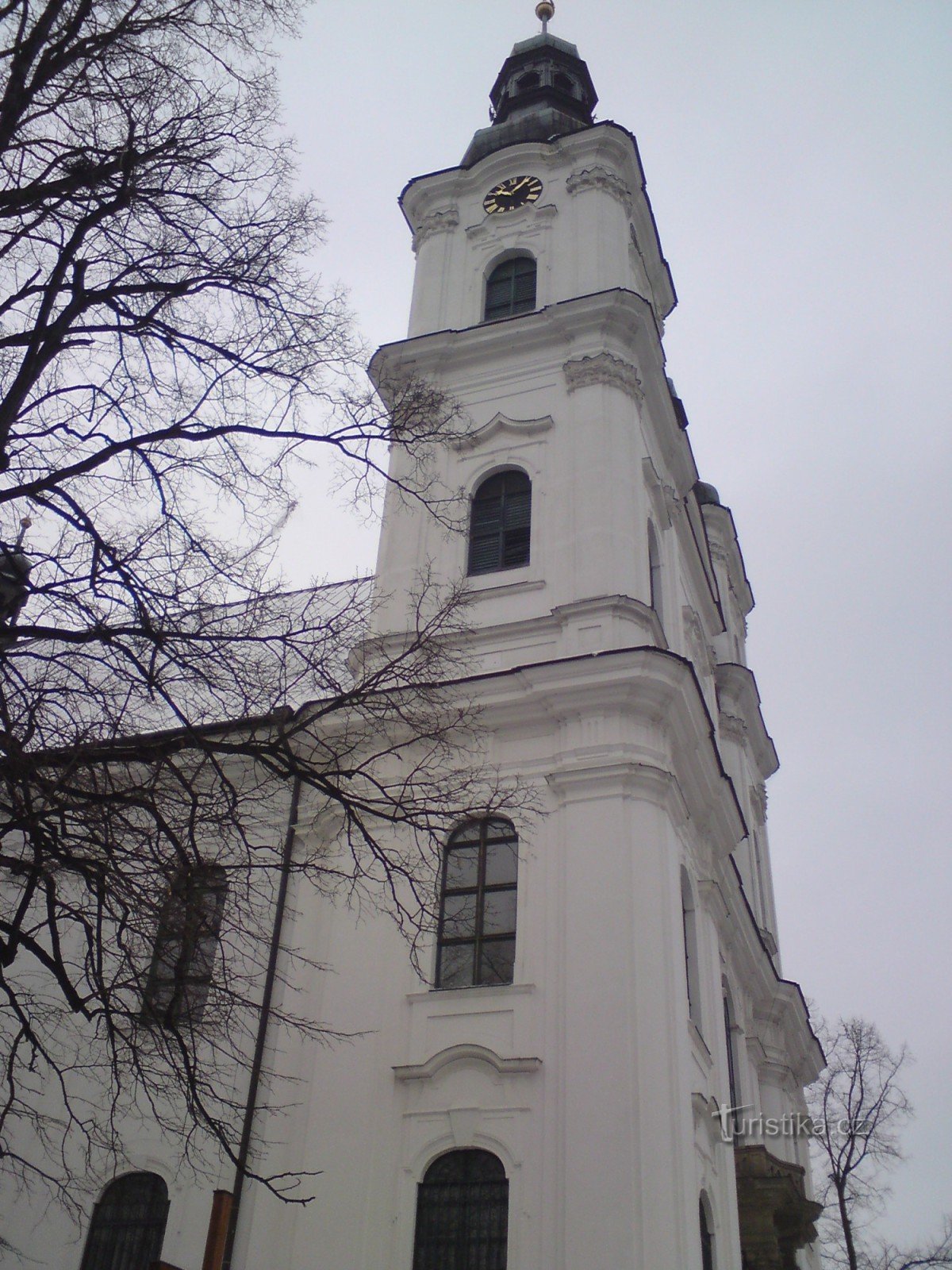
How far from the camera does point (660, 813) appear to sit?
49.0 feet

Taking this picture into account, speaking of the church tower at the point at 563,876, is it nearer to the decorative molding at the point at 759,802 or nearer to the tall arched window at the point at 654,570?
the tall arched window at the point at 654,570

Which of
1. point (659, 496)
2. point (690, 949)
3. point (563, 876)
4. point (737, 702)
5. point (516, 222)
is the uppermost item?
point (516, 222)

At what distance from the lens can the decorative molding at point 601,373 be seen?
19.7 m

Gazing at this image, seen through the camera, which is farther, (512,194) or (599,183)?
(512,194)

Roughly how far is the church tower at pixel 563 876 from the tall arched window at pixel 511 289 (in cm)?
5

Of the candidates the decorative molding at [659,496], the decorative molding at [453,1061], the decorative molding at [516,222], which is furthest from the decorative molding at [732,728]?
the decorative molding at [453,1061]

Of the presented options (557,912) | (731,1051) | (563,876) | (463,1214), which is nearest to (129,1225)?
(463,1214)

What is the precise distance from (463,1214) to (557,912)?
3.23 metres

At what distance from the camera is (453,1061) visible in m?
13.7

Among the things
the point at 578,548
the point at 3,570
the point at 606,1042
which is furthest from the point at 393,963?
the point at 3,570

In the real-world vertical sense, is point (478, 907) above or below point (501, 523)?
below

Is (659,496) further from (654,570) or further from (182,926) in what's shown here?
(182,926)

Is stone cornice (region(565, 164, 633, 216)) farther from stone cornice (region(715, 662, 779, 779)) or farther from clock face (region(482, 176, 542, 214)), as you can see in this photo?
stone cornice (region(715, 662, 779, 779))

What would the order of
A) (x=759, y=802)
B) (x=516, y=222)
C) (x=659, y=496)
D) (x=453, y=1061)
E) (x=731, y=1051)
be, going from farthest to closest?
(x=759, y=802)
(x=516, y=222)
(x=659, y=496)
(x=731, y=1051)
(x=453, y=1061)
